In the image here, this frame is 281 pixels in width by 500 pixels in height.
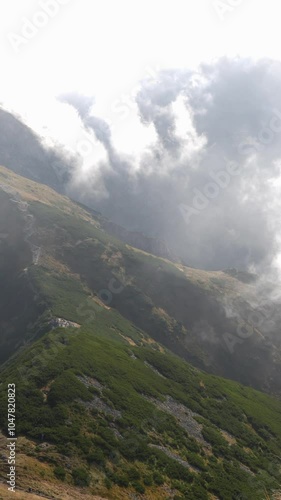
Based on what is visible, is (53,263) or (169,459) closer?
(169,459)

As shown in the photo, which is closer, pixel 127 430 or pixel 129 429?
pixel 127 430

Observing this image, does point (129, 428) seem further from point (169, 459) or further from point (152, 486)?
point (152, 486)

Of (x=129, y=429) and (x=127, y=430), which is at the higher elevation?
(x=129, y=429)

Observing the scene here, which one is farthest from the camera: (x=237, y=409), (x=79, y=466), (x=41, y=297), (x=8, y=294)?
(x=8, y=294)

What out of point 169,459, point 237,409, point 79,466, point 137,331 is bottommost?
point 79,466

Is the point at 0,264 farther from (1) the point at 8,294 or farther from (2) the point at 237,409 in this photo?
(2) the point at 237,409

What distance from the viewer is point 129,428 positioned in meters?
43.8

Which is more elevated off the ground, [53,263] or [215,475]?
[53,263]

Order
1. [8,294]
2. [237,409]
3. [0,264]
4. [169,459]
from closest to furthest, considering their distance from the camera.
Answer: [169,459] → [237,409] → [8,294] → [0,264]

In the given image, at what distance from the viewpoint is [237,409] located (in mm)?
73500

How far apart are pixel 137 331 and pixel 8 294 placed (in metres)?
60.1

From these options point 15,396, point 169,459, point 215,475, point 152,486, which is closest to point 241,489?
point 215,475

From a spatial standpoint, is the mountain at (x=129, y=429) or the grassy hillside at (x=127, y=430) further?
the grassy hillside at (x=127, y=430)

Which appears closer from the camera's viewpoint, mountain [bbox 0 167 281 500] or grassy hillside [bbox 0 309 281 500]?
mountain [bbox 0 167 281 500]
